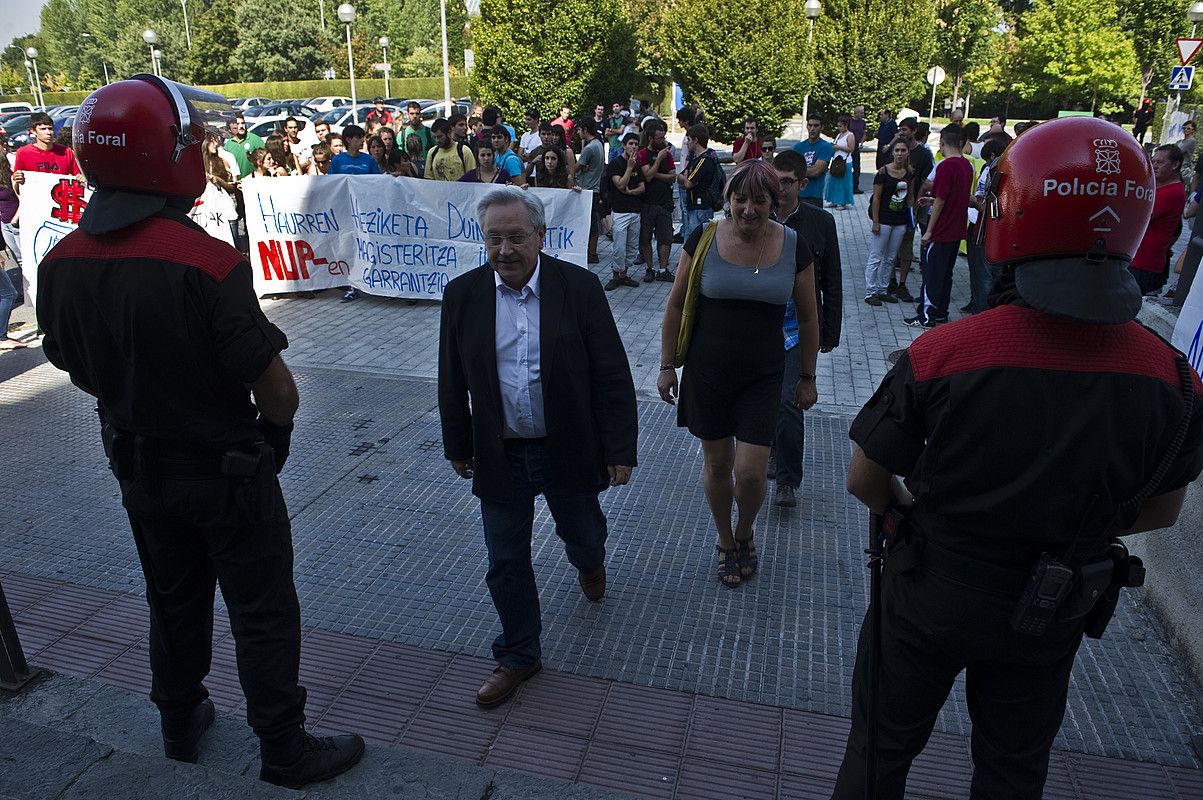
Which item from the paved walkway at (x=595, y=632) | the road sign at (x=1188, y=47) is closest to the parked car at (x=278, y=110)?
the road sign at (x=1188, y=47)

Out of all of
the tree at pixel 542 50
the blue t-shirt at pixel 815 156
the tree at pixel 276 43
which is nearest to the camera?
the blue t-shirt at pixel 815 156

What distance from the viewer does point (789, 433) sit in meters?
4.70

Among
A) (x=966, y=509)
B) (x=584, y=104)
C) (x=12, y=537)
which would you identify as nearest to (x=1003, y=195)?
(x=966, y=509)

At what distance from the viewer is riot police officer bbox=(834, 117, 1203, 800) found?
1.75 meters

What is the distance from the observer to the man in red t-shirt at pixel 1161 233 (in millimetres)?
7180

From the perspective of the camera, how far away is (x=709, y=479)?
13.1 feet

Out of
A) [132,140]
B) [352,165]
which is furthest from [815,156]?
[132,140]

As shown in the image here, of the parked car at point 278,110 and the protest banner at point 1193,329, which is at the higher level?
the parked car at point 278,110

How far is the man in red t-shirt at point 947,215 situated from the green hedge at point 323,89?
4764 centimetres

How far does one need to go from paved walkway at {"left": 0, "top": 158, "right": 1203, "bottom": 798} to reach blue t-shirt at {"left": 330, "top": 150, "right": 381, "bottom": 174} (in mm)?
4910

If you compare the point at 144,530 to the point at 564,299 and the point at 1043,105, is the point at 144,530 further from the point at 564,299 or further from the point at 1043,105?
the point at 1043,105

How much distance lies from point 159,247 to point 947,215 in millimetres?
7532

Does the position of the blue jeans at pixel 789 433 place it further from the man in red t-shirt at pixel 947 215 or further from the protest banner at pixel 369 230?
the protest banner at pixel 369 230

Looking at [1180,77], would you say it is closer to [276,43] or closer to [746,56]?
[746,56]
